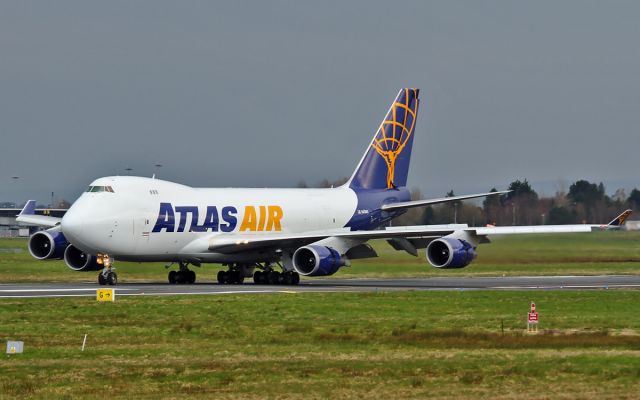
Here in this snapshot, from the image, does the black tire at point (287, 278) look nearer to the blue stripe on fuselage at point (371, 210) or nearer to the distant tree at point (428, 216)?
the blue stripe on fuselage at point (371, 210)

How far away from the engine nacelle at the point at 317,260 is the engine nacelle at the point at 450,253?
3602 mm

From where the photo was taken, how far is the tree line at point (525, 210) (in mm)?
73188

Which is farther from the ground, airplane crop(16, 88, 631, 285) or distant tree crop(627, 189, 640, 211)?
distant tree crop(627, 189, 640, 211)

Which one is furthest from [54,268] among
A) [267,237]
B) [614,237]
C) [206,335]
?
[206,335]

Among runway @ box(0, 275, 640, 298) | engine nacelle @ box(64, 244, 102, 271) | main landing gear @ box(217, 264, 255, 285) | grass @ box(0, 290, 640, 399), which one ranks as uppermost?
engine nacelle @ box(64, 244, 102, 271)

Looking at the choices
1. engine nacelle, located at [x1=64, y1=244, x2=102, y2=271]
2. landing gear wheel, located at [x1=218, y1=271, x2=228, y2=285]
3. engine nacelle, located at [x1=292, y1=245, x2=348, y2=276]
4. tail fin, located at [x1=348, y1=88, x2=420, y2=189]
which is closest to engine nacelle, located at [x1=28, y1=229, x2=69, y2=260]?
engine nacelle, located at [x1=64, y1=244, x2=102, y2=271]

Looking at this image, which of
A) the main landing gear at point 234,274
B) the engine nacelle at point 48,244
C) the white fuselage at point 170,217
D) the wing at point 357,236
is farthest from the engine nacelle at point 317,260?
the engine nacelle at point 48,244

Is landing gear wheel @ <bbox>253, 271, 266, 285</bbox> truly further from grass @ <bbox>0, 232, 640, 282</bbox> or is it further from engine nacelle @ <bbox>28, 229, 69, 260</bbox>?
engine nacelle @ <bbox>28, 229, 69, 260</bbox>

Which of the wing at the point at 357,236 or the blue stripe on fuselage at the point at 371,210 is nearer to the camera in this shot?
the wing at the point at 357,236

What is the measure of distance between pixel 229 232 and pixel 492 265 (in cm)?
2075

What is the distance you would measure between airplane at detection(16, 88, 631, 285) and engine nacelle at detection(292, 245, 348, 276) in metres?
0.04

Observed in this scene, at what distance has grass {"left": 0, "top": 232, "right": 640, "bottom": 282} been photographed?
200 feet

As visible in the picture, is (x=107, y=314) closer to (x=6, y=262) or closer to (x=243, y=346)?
(x=243, y=346)

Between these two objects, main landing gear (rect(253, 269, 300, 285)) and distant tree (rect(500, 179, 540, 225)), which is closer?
main landing gear (rect(253, 269, 300, 285))
